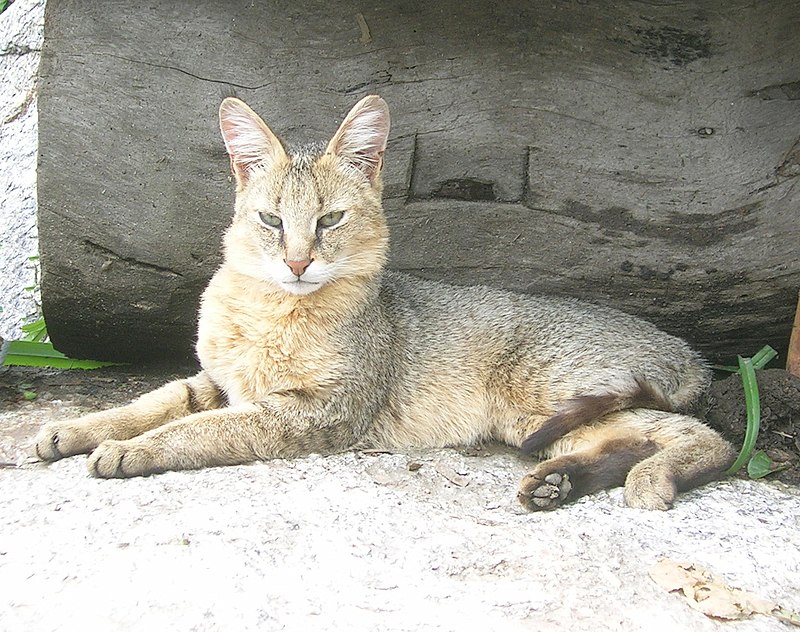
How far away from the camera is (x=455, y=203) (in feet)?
15.2

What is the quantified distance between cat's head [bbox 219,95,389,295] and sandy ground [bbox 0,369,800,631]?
2.98 ft

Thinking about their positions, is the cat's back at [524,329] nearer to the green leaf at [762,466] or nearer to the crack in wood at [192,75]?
the green leaf at [762,466]

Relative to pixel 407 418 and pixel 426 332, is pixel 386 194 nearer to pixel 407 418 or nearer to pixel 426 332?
pixel 426 332

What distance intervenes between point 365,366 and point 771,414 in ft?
6.61

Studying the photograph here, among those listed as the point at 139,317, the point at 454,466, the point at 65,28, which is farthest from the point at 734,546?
the point at 65,28

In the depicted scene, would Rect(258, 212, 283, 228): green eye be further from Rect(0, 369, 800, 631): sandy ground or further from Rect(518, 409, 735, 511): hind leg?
Rect(518, 409, 735, 511): hind leg

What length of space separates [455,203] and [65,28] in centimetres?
214

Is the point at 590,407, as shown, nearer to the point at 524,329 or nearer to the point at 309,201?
the point at 524,329

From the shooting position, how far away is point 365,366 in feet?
13.9

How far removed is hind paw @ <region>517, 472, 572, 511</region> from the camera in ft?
11.6

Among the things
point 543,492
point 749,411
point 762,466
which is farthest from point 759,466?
point 543,492

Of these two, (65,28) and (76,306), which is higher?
(65,28)

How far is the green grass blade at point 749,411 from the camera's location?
4.02m

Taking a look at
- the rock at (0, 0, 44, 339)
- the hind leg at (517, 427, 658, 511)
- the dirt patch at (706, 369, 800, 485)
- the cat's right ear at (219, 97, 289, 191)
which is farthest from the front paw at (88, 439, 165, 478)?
the rock at (0, 0, 44, 339)
